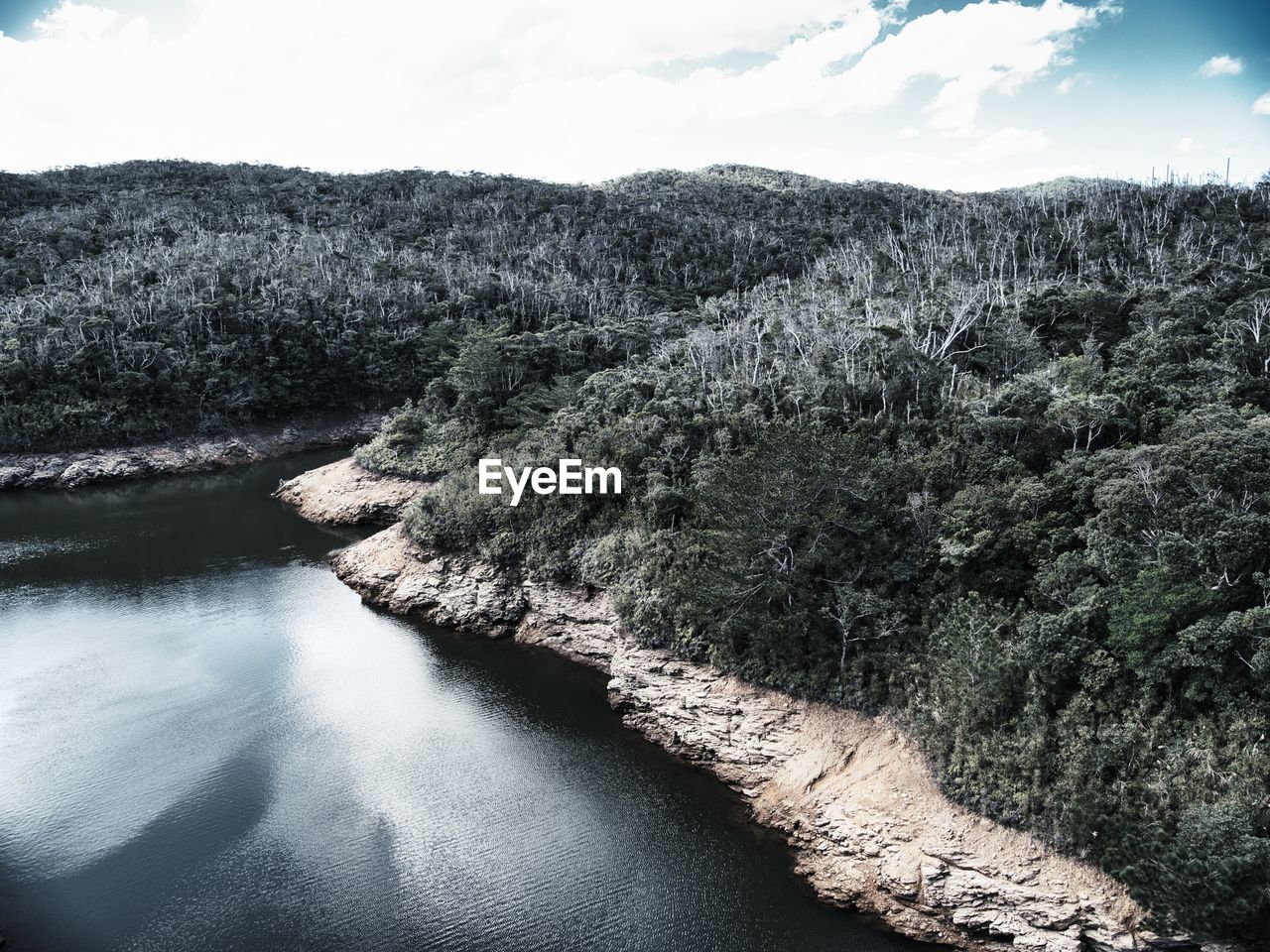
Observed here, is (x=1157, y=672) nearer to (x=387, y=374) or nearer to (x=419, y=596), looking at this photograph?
(x=419, y=596)

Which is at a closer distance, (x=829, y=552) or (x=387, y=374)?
(x=829, y=552)

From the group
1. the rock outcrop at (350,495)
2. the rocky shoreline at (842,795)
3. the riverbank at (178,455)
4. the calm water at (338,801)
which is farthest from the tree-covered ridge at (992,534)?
the riverbank at (178,455)

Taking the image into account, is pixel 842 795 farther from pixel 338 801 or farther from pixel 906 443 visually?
pixel 906 443

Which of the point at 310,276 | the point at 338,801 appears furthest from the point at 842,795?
the point at 310,276

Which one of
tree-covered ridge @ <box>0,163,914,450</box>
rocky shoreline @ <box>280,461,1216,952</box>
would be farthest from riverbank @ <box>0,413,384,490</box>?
rocky shoreline @ <box>280,461,1216,952</box>

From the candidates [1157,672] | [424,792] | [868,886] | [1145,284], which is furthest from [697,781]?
A: [1145,284]
